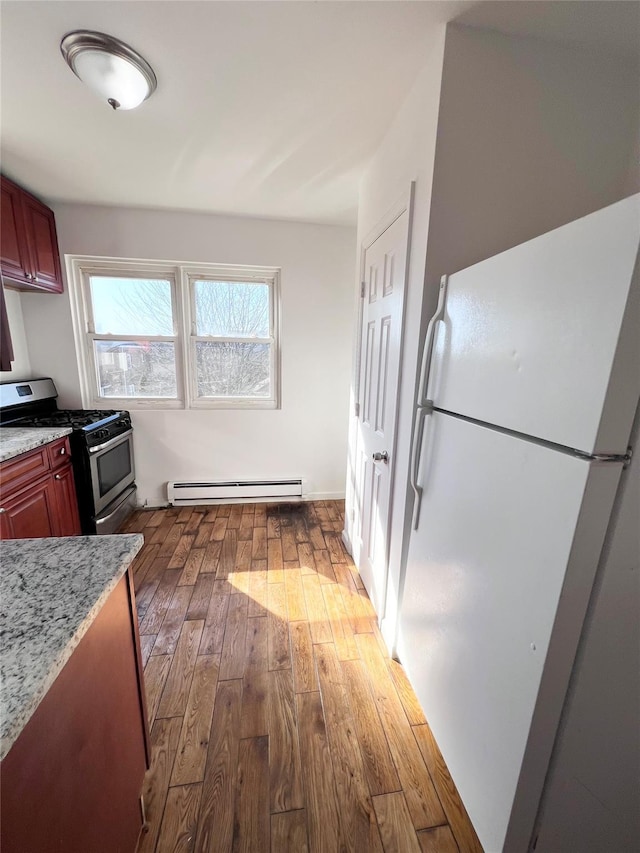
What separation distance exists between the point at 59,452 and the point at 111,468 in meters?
0.52

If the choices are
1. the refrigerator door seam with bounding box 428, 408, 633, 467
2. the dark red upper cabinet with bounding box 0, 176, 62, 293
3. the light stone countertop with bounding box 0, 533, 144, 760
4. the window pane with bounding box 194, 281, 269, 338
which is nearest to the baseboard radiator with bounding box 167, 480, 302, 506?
the window pane with bounding box 194, 281, 269, 338

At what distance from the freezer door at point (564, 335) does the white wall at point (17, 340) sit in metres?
3.27

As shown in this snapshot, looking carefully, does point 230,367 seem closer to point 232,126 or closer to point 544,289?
point 232,126

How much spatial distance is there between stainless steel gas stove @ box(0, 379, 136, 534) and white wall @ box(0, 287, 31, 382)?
14 cm

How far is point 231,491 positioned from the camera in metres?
3.19

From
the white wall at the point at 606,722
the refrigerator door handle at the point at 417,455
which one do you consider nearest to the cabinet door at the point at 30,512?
the refrigerator door handle at the point at 417,455

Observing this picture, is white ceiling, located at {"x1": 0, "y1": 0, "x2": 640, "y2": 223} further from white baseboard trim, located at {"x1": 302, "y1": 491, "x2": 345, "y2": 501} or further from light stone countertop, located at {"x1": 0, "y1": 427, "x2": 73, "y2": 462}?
white baseboard trim, located at {"x1": 302, "y1": 491, "x2": 345, "y2": 501}

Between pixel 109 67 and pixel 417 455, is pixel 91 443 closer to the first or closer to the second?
pixel 109 67

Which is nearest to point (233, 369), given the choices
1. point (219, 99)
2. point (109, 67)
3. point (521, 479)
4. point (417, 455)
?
point (219, 99)

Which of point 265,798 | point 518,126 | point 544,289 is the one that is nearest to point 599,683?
point 544,289

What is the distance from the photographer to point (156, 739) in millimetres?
1257

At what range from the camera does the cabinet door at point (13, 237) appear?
83.0 inches

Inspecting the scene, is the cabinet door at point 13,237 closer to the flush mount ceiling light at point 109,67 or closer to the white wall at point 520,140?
the flush mount ceiling light at point 109,67

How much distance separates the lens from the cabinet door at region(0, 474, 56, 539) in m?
1.70
